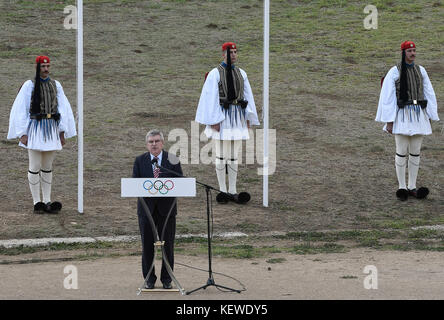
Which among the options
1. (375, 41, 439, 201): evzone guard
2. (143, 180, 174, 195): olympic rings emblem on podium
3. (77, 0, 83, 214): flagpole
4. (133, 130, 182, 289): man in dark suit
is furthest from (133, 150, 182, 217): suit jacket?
(375, 41, 439, 201): evzone guard

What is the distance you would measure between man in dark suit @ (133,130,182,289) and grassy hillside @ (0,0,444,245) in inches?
113

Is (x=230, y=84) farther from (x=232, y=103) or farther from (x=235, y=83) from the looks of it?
(x=232, y=103)

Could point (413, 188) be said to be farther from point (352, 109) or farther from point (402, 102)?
A: point (352, 109)

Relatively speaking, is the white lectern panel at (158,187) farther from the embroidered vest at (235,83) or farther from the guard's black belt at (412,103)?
the guard's black belt at (412,103)

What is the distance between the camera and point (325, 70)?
2072cm

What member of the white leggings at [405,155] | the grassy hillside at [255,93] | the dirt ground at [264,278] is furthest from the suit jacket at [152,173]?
the white leggings at [405,155]

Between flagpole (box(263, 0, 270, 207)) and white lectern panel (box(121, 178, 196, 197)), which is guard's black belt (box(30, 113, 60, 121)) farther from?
white lectern panel (box(121, 178, 196, 197))

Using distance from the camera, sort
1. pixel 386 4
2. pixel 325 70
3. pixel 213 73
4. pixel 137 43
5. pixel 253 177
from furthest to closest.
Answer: pixel 386 4, pixel 137 43, pixel 325 70, pixel 253 177, pixel 213 73

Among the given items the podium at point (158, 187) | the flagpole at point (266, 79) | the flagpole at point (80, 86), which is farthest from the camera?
the flagpole at point (266, 79)

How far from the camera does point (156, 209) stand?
862 cm

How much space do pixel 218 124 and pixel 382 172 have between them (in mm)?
3366

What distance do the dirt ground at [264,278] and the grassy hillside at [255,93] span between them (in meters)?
1.60

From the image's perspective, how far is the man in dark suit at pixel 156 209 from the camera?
8.55 meters

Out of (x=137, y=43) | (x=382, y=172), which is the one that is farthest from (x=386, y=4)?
(x=382, y=172)
